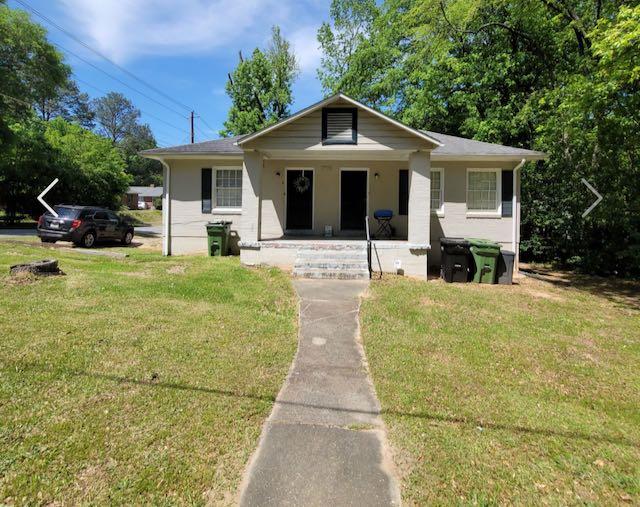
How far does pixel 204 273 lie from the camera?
27.8ft

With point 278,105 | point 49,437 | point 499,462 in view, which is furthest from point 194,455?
point 278,105

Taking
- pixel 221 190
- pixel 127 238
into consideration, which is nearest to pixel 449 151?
pixel 221 190

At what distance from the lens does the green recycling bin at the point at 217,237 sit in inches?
432

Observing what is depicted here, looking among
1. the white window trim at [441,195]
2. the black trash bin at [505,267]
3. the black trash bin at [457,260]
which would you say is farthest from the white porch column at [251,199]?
the black trash bin at [505,267]

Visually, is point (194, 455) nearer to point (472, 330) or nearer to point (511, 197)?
point (472, 330)

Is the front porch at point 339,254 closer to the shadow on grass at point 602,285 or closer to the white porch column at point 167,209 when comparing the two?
the white porch column at point 167,209

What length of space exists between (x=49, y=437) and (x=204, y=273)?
592 centimetres

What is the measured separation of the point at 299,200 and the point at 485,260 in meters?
5.89

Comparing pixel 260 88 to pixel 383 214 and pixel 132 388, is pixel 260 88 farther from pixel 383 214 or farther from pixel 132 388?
pixel 132 388

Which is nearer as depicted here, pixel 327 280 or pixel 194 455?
pixel 194 455

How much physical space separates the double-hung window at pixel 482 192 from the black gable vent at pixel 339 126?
13.5ft

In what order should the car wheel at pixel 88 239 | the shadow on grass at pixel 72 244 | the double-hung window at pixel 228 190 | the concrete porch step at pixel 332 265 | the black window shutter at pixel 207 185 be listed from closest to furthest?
the concrete porch step at pixel 332 265
the black window shutter at pixel 207 185
the double-hung window at pixel 228 190
the shadow on grass at pixel 72 244
the car wheel at pixel 88 239

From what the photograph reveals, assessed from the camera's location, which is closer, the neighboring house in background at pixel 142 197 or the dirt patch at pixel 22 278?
the dirt patch at pixel 22 278

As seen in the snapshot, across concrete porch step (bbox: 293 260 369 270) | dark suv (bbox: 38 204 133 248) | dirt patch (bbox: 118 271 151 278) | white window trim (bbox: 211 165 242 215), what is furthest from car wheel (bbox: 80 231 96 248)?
concrete porch step (bbox: 293 260 369 270)
